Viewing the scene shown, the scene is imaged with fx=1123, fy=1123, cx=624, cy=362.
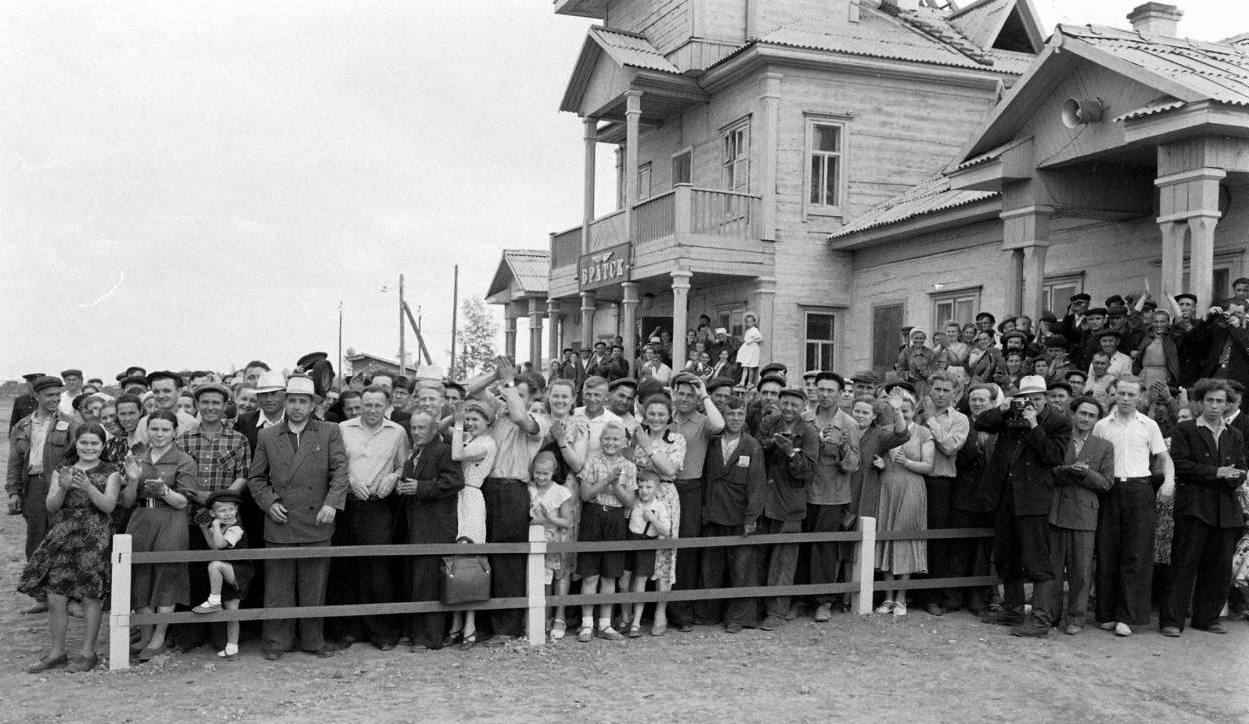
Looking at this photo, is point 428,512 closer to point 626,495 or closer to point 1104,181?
point 626,495

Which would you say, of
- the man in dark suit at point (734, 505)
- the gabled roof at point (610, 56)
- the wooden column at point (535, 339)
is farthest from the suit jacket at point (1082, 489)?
the wooden column at point (535, 339)

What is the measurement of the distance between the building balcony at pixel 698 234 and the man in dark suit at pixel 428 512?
11.3 metres

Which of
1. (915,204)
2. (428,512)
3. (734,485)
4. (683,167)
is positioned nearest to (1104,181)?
(915,204)

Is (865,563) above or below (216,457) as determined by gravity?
below

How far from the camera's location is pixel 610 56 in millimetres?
19906

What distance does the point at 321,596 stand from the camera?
7.40 m

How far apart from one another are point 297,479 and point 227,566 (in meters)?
0.69

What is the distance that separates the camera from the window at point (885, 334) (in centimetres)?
1842

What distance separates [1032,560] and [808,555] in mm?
1641

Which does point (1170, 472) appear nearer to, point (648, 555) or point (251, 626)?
point (648, 555)

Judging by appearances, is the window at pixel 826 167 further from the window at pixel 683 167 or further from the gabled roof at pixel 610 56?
the window at pixel 683 167

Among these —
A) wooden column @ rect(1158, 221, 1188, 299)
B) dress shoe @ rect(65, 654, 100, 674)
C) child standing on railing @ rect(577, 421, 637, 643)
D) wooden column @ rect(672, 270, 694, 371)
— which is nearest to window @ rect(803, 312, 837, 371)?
wooden column @ rect(672, 270, 694, 371)

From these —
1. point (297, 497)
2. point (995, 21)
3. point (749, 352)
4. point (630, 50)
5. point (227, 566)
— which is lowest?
point (227, 566)

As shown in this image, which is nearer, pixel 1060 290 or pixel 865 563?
pixel 865 563
